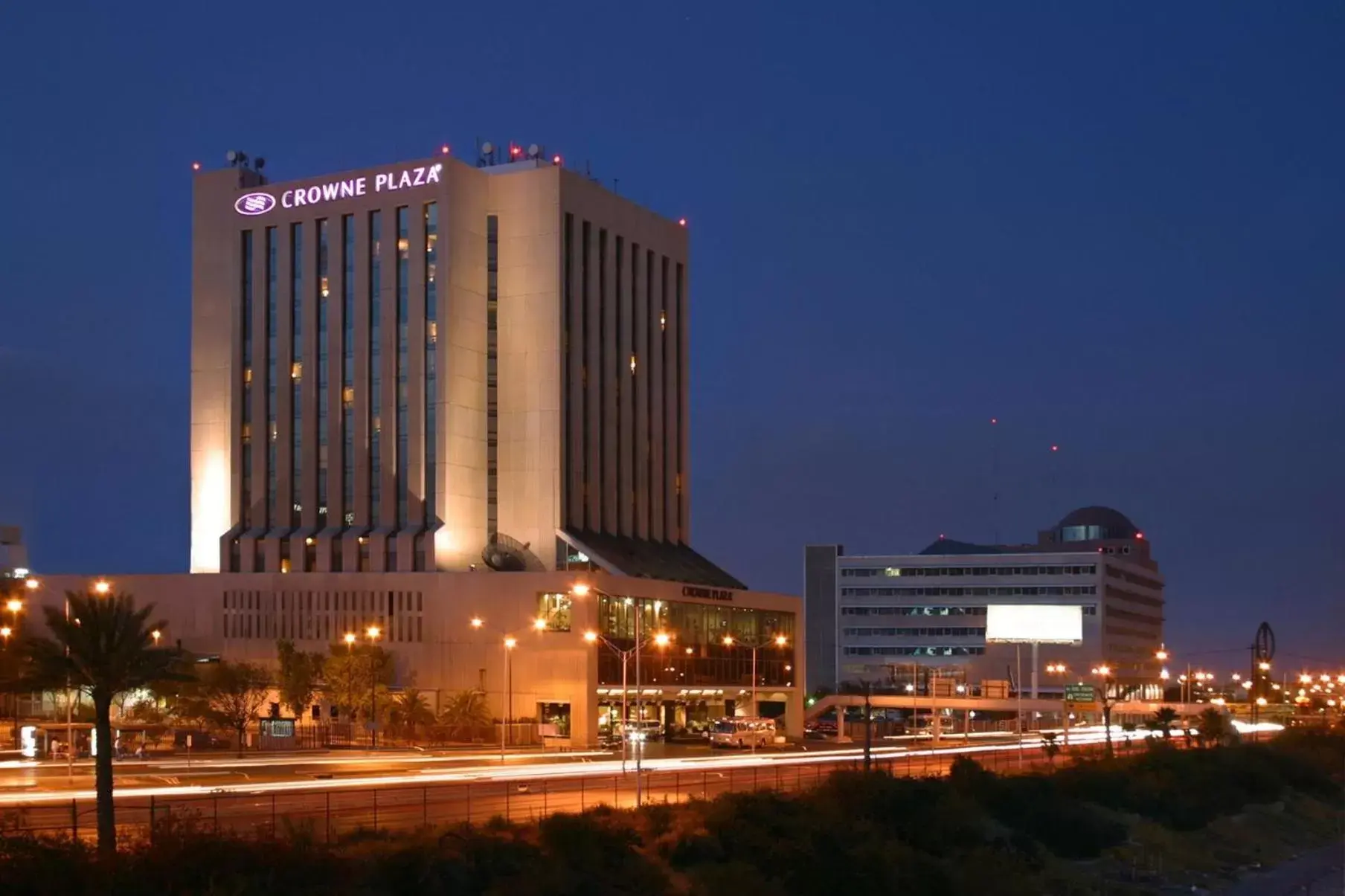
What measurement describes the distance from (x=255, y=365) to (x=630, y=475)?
3384 cm

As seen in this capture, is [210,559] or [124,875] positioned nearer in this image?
[124,875]

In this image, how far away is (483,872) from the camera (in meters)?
42.2

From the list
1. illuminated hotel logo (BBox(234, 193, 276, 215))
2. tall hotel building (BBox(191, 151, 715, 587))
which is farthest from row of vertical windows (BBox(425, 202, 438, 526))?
illuminated hotel logo (BBox(234, 193, 276, 215))

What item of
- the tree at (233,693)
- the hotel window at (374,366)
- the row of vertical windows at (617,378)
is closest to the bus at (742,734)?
the row of vertical windows at (617,378)

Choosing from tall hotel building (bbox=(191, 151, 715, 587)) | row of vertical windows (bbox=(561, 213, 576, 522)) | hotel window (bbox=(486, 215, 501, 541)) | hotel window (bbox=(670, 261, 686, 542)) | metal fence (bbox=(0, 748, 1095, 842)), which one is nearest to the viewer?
metal fence (bbox=(0, 748, 1095, 842))

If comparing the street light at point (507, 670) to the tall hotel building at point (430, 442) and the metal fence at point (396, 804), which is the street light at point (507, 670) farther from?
the metal fence at point (396, 804)

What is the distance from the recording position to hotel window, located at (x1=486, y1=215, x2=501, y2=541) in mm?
129500

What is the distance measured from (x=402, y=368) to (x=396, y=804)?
75412 millimetres

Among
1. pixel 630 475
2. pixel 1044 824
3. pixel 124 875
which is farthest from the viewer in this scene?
pixel 630 475

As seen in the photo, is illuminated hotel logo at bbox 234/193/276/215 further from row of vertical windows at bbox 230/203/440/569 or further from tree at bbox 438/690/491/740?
tree at bbox 438/690/491/740

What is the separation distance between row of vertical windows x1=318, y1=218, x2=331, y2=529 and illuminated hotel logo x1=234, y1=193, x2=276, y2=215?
17.7 feet

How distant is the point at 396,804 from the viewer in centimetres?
5503

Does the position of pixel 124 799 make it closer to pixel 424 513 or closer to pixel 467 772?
pixel 467 772

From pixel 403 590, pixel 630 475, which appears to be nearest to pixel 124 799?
pixel 403 590
